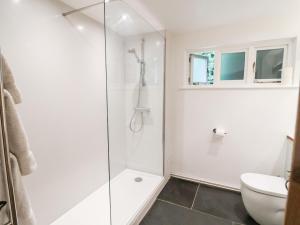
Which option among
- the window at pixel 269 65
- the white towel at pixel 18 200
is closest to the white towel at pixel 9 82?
the white towel at pixel 18 200

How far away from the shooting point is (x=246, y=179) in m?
1.76

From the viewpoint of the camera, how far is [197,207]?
6.59 ft

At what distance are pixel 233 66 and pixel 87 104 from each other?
202 centimetres

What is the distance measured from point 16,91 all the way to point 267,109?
2.45 metres

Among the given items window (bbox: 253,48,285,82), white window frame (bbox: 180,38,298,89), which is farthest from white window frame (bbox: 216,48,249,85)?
window (bbox: 253,48,285,82)

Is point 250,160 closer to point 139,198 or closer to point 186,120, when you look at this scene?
point 186,120

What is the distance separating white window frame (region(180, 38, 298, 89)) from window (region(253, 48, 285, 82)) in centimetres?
3

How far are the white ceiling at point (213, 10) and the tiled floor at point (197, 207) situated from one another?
223cm

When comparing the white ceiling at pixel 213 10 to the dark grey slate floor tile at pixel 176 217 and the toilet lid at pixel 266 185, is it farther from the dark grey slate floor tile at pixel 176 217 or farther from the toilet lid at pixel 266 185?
the dark grey slate floor tile at pixel 176 217

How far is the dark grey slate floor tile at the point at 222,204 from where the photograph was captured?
1856mm

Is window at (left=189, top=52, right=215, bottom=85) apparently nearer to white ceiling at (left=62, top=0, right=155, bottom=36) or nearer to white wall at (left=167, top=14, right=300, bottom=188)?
white wall at (left=167, top=14, right=300, bottom=188)

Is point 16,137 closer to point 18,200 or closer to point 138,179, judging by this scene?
point 18,200

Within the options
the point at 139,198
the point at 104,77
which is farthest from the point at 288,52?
the point at 139,198

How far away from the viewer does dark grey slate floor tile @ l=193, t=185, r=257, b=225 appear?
73.1 inches
